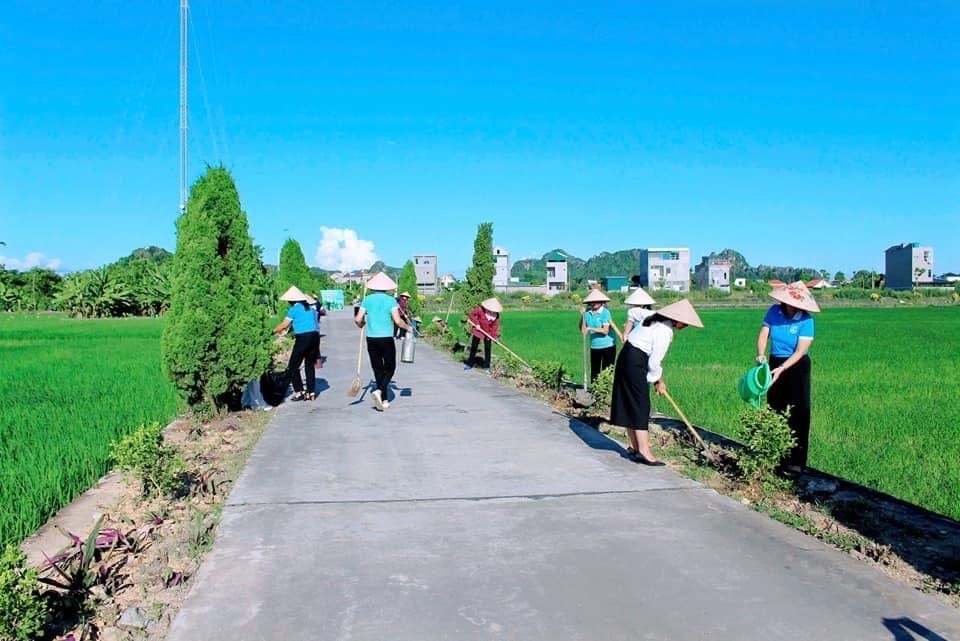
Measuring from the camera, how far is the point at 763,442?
5676mm

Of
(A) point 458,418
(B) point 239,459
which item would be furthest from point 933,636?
(A) point 458,418

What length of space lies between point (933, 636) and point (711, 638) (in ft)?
3.31

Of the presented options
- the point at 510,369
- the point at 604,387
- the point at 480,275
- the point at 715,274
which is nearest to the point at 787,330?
the point at 604,387

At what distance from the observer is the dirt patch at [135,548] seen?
351 centimetres

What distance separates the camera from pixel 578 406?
1011 cm

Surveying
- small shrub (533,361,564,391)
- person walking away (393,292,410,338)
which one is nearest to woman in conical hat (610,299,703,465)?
→ small shrub (533,361,564,391)

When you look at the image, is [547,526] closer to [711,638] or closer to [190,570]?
[711,638]

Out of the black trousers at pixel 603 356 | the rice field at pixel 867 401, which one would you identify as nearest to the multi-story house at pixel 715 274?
the rice field at pixel 867 401

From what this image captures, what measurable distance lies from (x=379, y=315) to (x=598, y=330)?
2.96 metres

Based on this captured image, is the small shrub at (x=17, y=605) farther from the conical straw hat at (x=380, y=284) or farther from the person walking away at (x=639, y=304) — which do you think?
the conical straw hat at (x=380, y=284)

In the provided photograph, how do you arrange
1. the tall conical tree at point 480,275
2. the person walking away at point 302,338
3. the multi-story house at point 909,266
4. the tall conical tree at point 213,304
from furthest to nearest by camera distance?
the multi-story house at point 909,266 < the tall conical tree at point 480,275 < the person walking away at point 302,338 < the tall conical tree at point 213,304

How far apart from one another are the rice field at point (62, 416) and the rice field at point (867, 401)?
6.39m

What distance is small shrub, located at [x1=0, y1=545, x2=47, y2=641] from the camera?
2.97 m

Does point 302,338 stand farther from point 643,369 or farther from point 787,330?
point 787,330
